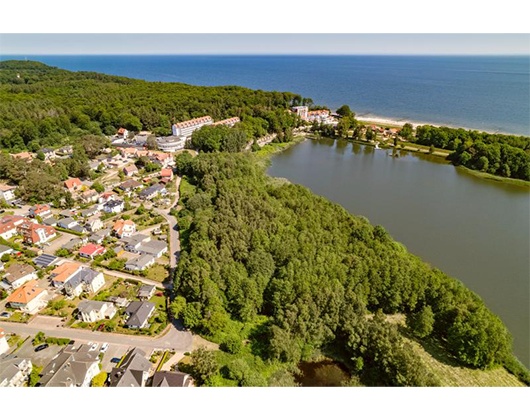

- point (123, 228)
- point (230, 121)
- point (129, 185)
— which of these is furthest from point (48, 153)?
point (230, 121)

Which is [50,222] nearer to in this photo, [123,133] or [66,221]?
[66,221]

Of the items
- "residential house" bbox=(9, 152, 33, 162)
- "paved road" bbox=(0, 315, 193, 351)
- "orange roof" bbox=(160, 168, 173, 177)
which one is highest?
"residential house" bbox=(9, 152, 33, 162)

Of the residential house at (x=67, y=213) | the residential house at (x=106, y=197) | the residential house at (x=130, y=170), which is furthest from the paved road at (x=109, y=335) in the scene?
the residential house at (x=130, y=170)

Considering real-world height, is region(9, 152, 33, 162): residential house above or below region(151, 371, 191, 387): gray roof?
above

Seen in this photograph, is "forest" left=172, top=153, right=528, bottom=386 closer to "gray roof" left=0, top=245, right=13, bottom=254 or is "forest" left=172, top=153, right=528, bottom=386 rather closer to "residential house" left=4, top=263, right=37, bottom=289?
"residential house" left=4, top=263, right=37, bottom=289

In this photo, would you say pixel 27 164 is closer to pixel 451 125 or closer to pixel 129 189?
pixel 129 189

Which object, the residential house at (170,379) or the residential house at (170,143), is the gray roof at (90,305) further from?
the residential house at (170,143)

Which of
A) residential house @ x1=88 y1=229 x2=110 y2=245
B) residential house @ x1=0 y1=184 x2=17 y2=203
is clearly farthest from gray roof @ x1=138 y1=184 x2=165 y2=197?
residential house @ x1=0 y1=184 x2=17 y2=203
